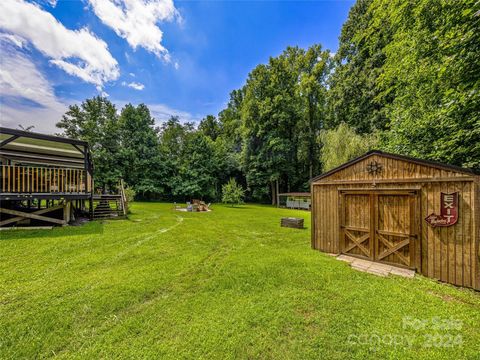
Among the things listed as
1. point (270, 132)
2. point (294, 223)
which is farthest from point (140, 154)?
point (294, 223)

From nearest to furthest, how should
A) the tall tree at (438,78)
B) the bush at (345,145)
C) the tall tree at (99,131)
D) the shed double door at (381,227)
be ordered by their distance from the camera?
the tall tree at (438,78) < the shed double door at (381,227) < the bush at (345,145) < the tall tree at (99,131)

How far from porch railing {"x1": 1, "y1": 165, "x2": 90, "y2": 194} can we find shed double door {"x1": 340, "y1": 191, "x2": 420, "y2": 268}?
38.5ft

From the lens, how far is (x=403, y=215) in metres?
5.02

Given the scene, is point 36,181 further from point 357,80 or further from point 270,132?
point 357,80

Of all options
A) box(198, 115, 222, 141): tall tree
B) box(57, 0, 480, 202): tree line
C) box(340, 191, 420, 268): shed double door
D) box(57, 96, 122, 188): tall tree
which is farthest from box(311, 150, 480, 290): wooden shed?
box(198, 115, 222, 141): tall tree

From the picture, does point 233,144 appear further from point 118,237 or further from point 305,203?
point 118,237

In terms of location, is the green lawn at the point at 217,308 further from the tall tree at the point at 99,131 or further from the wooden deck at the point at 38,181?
the tall tree at the point at 99,131

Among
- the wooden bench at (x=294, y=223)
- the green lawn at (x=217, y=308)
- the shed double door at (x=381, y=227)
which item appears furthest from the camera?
the wooden bench at (x=294, y=223)

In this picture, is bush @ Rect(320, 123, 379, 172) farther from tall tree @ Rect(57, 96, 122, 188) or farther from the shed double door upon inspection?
tall tree @ Rect(57, 96, 122, 188)

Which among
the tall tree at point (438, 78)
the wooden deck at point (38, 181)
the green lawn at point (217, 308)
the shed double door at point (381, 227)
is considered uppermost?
the tall tree at point (438, 78)

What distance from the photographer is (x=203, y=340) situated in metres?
2.62

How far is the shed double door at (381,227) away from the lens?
16.0 feet

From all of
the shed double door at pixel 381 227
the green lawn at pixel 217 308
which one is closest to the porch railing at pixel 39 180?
the green lawn at pixel 217 308

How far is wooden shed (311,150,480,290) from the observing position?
4.12 metres
